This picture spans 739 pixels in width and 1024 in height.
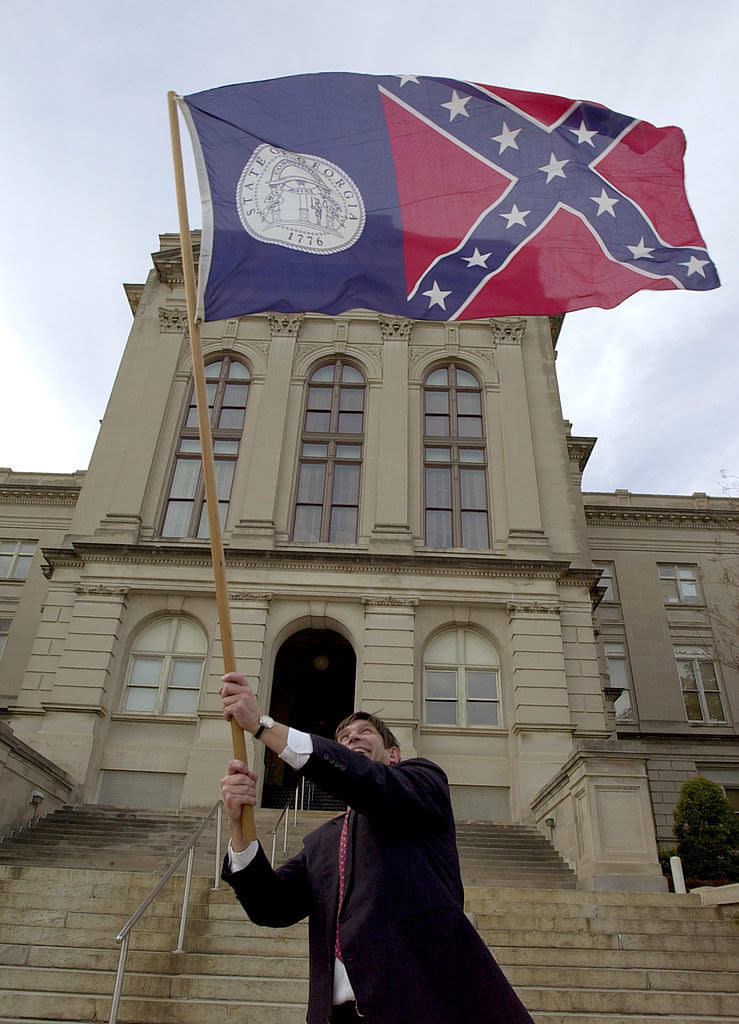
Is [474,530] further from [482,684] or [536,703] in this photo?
[536,703]

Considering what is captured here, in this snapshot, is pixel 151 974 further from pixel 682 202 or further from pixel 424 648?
pixel 424 648

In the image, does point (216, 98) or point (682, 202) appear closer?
point (216, 98)

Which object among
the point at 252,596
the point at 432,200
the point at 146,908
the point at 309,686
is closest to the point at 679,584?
the point at 309,686

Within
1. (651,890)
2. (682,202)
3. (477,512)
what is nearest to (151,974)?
(651,890)

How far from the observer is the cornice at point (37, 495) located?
34.5 meters

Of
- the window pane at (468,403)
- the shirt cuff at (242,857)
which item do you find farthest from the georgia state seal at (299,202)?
the window pane at (468,403)

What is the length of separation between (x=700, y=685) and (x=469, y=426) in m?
15.6

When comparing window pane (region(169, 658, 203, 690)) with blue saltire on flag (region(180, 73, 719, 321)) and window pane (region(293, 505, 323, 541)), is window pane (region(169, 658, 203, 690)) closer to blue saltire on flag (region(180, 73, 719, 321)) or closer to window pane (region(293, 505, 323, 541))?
window pane (region(293, 505, 323, 541))

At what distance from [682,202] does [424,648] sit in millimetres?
14196

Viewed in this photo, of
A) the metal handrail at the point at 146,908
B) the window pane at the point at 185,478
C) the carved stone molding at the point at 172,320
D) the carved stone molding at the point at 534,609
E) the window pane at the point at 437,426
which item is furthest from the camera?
the carved stone molding at the point at 172,320

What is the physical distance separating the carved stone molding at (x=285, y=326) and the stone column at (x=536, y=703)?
40.0ft

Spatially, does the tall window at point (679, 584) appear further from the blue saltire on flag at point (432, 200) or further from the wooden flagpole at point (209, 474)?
the wooden flagpole at point (209, 474)

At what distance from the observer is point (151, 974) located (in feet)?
24.9

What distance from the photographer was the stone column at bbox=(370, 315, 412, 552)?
73.3 feet
